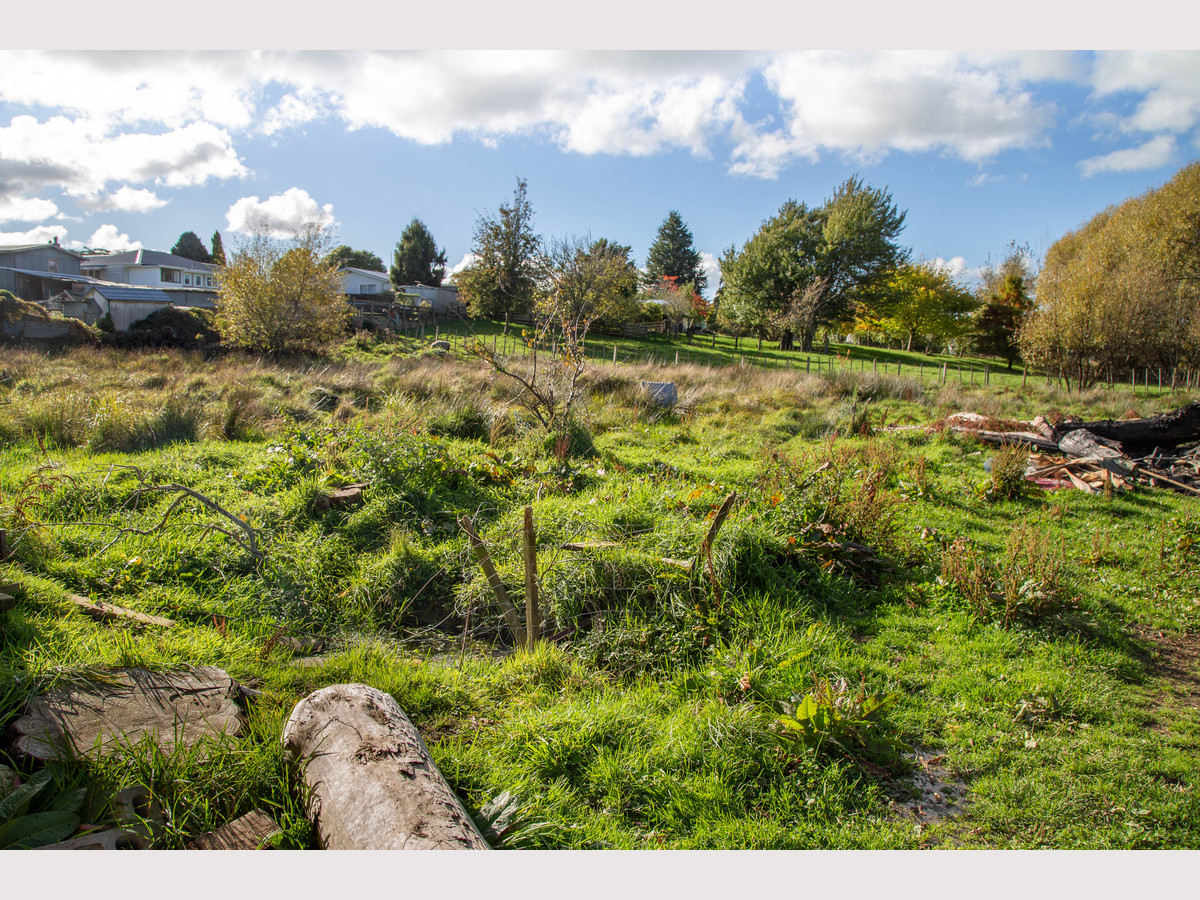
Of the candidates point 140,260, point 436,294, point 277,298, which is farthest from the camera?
point 436,294

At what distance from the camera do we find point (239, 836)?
2.35 meters

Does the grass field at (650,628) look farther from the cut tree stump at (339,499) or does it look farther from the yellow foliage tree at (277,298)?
the yellow foliage tree at (277,298)

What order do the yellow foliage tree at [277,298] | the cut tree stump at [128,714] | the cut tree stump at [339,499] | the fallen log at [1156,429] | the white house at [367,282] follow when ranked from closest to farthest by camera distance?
the cut tree stump at [128,714], the cut tree stump at [339,499], the fallen log at [1156,429], the yellow foliage tree at [277,298], the white house at [367,282]

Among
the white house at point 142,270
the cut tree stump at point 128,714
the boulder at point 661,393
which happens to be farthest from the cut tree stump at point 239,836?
the white house at point 142,270

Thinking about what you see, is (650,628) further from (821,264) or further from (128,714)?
(821,264)

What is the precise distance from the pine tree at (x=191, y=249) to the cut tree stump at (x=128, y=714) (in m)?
67.5

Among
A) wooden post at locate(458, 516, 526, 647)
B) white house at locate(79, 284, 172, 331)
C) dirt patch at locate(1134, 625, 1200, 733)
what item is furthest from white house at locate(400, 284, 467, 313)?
dirt patch at locate(1134, 625, 1200, 733)

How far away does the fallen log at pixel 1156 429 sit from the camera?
418 inches

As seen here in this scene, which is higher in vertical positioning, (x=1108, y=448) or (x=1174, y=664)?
(x=1108, y=448)

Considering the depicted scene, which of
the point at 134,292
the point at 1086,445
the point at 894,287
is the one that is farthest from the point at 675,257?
the point at 1086,445

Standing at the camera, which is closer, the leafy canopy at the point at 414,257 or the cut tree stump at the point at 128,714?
the cut tree stump at the point at 128,714

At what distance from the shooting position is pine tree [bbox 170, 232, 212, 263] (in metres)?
57.5

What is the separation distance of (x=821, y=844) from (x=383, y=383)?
12499mm

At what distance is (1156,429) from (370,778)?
14.2 meters
